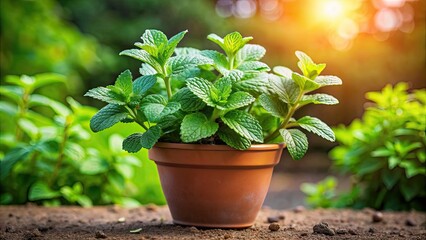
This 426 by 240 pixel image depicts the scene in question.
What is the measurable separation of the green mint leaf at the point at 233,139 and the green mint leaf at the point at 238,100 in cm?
9

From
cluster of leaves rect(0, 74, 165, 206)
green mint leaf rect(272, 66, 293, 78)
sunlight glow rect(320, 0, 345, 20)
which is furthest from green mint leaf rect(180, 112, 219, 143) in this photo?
sunlight glow rect(320, 0, 345, 20)

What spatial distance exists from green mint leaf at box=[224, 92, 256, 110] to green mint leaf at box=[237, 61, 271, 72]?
0.13 m

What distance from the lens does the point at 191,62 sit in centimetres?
168

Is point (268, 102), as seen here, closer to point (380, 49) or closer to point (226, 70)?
point (226, 70)

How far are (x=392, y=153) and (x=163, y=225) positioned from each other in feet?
4.59

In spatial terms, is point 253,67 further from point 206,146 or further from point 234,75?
point 206,146

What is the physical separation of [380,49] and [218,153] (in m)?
6.25

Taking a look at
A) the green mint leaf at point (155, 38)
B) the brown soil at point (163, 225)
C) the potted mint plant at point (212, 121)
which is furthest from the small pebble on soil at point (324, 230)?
the green mint leaf at point (155, 38)

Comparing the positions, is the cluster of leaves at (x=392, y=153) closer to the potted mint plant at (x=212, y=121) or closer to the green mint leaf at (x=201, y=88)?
the potted mint plant at (x=212, y=121)

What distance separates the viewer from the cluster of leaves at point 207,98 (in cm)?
163

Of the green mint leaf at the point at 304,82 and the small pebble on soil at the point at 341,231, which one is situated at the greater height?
the green mint leaf at the point at 304,82

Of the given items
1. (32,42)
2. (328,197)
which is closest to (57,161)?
(328,197)

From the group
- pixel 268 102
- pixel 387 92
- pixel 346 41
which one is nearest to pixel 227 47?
pixel 268 102

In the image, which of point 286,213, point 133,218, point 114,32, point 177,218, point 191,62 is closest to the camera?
point 191,62
